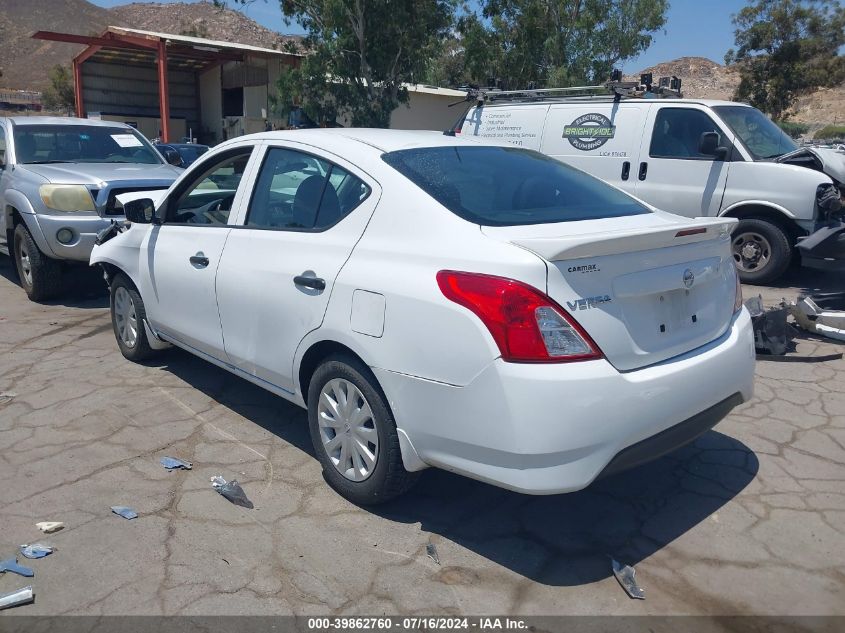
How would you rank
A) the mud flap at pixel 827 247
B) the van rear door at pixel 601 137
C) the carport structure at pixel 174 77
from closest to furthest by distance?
the mud flap at pixel 827 247 → the van rear door at pixel 601 137 → the carport structure at pixel 174 77

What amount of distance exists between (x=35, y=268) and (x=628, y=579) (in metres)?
6.63

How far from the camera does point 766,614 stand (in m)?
2.75

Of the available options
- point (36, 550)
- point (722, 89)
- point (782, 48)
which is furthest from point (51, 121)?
point (722, 89)

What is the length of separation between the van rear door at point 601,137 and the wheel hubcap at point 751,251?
1368mm

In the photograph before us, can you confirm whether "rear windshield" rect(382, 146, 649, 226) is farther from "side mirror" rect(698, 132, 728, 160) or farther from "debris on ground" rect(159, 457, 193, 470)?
"side mirror" rect(698, 132, 728, 160)

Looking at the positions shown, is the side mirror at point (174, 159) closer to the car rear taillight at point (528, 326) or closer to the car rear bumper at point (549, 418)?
the car rear bumper at point (549, 418)

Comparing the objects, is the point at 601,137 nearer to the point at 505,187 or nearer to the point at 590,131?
the point at 590,131

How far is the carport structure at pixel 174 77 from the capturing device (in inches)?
1109

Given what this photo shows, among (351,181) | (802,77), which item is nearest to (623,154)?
(351,181)

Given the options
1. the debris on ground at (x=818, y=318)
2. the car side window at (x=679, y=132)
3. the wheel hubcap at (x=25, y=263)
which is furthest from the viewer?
the car side window at (x=679, y=132)

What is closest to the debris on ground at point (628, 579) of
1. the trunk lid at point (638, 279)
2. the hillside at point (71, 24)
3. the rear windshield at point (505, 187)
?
the trunk lid at point (638, 279)

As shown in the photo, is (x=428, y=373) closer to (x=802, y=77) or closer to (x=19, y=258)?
(x=19, y=258)

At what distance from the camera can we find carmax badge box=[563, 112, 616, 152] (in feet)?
28.9

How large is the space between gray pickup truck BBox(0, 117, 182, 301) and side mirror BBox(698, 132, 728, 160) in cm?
563
